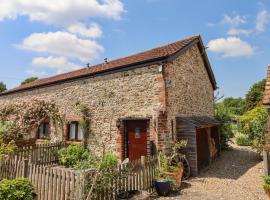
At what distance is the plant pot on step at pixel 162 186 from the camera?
766 centimetres

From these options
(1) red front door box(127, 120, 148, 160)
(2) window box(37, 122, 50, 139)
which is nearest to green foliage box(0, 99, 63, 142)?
(2) window box(37, 122, 50, 139)

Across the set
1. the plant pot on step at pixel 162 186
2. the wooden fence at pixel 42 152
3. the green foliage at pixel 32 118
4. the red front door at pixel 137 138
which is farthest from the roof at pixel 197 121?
the green foliage at pixel 32 118

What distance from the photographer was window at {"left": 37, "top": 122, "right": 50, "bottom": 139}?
56.2 feet

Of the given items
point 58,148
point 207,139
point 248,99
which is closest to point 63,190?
point 58,148

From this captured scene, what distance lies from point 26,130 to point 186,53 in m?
12.0

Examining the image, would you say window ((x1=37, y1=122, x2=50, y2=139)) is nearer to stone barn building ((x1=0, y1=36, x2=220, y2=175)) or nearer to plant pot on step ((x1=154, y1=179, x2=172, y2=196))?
stone barn building ((x1=0, y1=36, x2=220, y2=175))

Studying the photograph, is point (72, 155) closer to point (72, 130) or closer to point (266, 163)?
point (72, 130)

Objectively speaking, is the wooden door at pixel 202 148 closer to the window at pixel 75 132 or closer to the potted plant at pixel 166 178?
the potted plant at pixel 166 178

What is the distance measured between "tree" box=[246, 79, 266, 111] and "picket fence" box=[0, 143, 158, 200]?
120ft

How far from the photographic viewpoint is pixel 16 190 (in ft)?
20.2

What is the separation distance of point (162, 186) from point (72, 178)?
9.97 ft

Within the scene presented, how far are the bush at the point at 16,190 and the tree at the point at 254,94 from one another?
3968 centimetres

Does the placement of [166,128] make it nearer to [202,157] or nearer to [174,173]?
[174,173]

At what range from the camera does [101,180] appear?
652 centimetres
